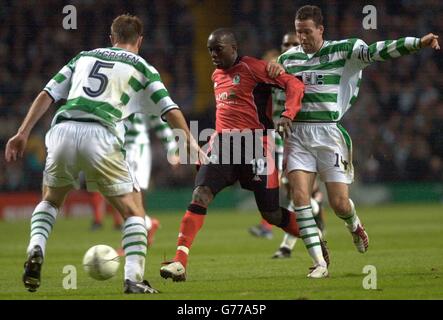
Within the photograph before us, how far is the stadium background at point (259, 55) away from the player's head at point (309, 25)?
46.0ft

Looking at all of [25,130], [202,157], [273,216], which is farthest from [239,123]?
[25,130]

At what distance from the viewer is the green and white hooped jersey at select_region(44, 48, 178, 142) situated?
7.18m

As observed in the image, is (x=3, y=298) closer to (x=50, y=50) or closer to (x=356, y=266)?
(x=356, y=266)

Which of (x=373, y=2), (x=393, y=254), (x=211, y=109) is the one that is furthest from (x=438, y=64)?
(x=393, y=254)

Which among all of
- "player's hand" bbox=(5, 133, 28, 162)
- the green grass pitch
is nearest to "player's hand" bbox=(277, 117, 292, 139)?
the green grass pitch

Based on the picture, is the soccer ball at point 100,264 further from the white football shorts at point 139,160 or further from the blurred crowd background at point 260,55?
the blurred crowd background at point 260,55

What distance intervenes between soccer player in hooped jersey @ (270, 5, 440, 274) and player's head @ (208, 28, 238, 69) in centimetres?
64

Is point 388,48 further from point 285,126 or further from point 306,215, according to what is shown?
point 306,215

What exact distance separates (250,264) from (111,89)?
3.54m

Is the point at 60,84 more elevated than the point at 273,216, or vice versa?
the point at 60,84

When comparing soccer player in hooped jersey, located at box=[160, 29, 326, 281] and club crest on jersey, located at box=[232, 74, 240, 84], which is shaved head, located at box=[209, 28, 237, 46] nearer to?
soccer player in hooped jersey, located at box=[160, 29, 326, 281]

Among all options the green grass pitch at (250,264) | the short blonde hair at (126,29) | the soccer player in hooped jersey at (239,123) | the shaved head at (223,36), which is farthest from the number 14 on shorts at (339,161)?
the short blonde hair at (126,29)

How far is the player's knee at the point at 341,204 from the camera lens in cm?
884

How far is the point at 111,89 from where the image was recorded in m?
7.20
